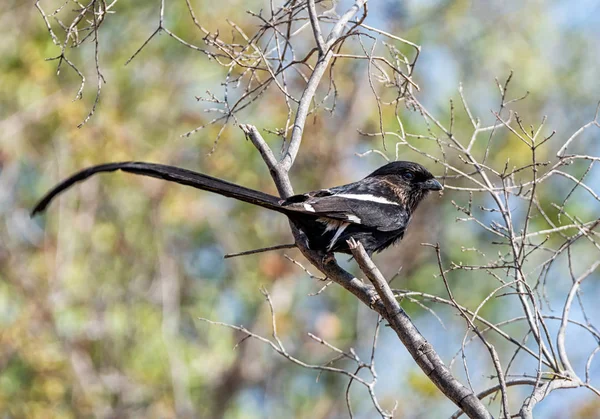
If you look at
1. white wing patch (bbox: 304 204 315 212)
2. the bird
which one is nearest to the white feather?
the bird

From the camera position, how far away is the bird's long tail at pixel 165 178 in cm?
328

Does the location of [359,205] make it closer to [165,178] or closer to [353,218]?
[353,218]

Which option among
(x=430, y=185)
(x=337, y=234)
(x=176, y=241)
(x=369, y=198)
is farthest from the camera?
(x=176, y=241)

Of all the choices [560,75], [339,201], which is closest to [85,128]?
[339,201]

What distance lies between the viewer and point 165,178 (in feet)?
10.9

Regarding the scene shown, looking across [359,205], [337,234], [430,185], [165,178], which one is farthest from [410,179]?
[165,178]

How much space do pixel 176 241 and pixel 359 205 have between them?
21.1ft

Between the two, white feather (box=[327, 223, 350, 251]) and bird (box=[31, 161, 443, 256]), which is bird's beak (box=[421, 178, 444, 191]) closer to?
bird (box=[31, 161, 443, 256])

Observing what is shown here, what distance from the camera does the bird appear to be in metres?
3.42

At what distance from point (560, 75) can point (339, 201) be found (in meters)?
8.31

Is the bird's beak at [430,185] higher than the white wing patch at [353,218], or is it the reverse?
the bird's beak at [430,185]

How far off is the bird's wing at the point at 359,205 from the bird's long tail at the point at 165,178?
1.47ft

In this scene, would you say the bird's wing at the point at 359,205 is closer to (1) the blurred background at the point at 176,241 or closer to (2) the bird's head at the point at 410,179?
(2) the bird's head at the point at 410,179

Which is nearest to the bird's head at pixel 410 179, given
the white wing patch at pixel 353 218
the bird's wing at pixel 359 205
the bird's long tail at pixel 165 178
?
the bird's wing at pixel 359 205
